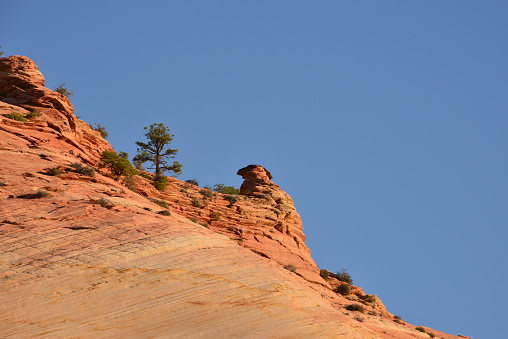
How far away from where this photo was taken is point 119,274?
23.6 metres

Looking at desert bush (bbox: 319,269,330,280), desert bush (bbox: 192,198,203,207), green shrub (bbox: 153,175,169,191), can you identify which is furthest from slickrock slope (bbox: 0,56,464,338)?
green shrub (bbox: 153,175,169,191)

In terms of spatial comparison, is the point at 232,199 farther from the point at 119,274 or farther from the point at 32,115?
the point at 119,274

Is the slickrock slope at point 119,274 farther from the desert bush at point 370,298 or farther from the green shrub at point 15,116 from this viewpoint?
the desert bush at point 370,298

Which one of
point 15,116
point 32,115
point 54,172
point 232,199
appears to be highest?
point 32,115

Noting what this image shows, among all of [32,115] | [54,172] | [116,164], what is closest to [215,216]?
[116,164]

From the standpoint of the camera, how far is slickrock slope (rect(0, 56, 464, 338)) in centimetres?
2103

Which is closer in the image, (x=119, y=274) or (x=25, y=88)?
(x=119, y=274)

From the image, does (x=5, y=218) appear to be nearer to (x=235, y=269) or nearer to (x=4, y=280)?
(x=4, y=280)

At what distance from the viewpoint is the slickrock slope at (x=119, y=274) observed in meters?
21.0

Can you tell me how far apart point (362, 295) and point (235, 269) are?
19438mm

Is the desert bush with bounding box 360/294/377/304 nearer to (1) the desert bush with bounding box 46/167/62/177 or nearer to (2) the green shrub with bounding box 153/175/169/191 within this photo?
(2) the green shrub with bounding box 153/175/169/191

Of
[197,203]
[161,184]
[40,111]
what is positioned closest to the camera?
[40,111]

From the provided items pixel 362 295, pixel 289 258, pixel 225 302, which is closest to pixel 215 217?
pixel 289 258

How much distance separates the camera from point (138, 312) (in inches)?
846
